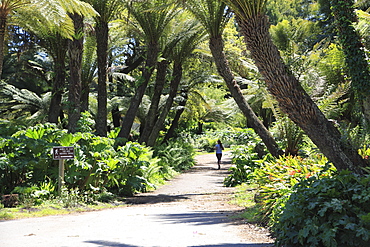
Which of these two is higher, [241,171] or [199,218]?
[241,171]

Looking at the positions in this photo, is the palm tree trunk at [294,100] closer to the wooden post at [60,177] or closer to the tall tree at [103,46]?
the wooden post at [60,177]

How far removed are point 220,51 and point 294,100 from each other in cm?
593

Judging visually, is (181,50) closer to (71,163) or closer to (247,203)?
(71,163)

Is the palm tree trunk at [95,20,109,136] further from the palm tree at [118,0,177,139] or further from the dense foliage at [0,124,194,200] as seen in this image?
the dense foliage at [0,124,194,200]

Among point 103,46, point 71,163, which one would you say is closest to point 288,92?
point 71,163

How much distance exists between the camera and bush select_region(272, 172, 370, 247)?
14.3ft

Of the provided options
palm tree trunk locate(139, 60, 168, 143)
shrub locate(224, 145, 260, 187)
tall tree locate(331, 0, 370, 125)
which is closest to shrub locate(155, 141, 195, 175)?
palm tree trunk locate(139, 60, 168, 143)

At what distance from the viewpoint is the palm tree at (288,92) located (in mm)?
5656

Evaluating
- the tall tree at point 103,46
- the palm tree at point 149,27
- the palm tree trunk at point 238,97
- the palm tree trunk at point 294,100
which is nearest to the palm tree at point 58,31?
the tall tree at point 103,46

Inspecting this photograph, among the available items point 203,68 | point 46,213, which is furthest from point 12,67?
point 46,213

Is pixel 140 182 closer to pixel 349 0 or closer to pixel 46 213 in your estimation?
pixel 46 213

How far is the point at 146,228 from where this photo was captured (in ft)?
20.5

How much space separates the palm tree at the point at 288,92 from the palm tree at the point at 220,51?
4789 mm

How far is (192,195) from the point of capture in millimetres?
11266
